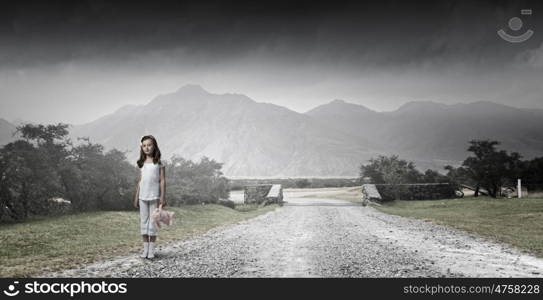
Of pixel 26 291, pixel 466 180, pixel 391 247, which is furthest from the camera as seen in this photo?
pixel 466 180

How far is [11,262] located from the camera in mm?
7762

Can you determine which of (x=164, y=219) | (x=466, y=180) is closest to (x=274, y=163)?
(x=466, y=180)

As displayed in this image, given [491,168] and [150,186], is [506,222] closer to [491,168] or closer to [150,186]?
[150,186]

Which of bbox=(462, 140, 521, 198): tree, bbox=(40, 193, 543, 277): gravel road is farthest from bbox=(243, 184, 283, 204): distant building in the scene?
bbox=(40, 193, 543, 277): gravel road

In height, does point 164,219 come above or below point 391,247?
above

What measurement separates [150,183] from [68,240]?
494 cm

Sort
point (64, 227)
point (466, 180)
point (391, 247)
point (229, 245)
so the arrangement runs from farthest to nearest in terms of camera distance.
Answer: point (466, 180) → point (64, 227) → point (229, 245) → point (391, 247)

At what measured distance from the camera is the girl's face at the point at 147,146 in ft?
25.8

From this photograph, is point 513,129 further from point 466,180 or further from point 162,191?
point 162,191

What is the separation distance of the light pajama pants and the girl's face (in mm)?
1009

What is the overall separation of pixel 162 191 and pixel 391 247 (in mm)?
5978

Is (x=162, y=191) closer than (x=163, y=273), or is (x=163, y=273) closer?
(x=163, y=273)
